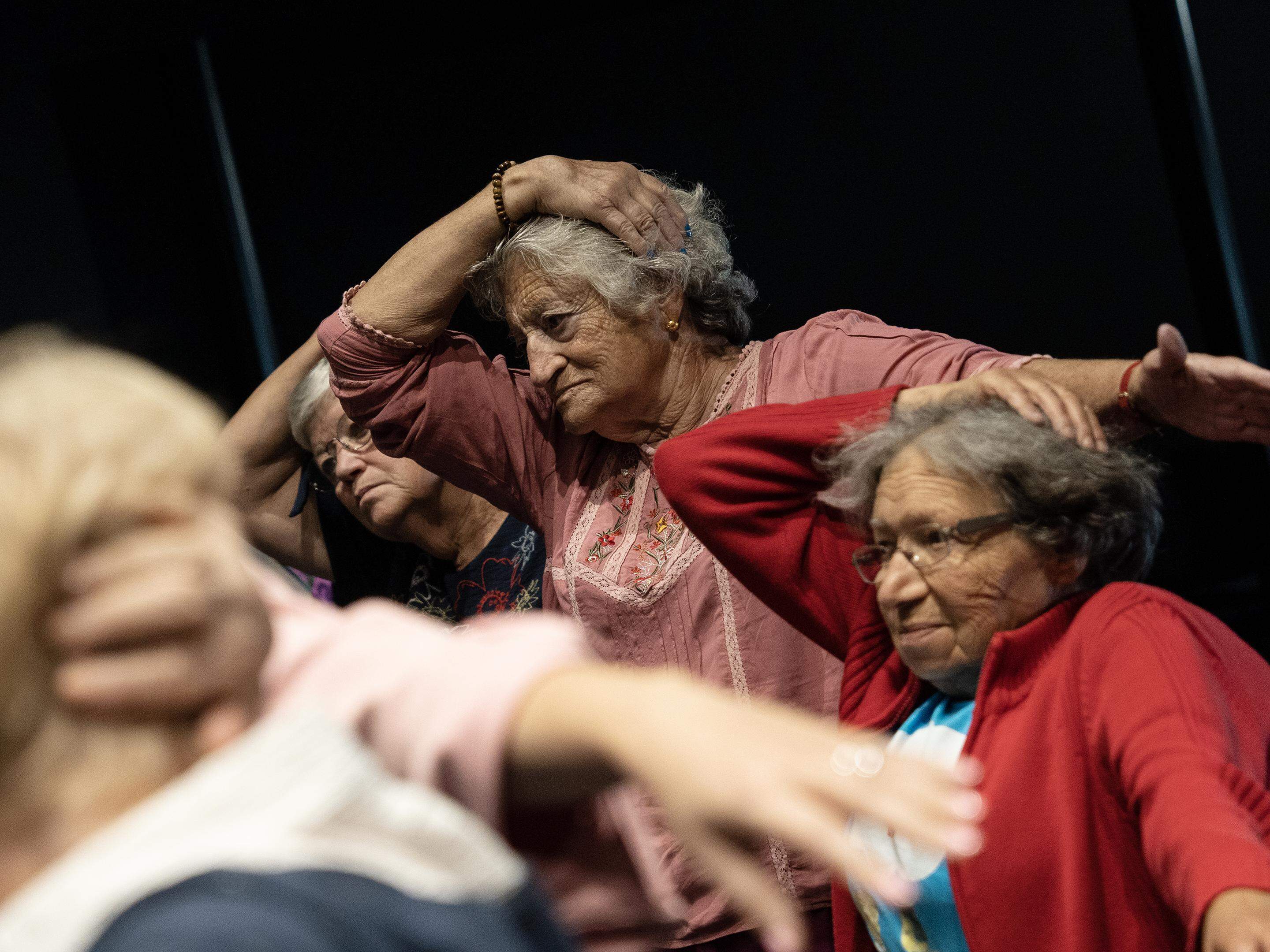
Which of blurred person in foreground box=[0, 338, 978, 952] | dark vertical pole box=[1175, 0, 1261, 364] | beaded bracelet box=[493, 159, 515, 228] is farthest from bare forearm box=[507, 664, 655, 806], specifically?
dark vertical pole box=[1175, 0, 1261, 364]

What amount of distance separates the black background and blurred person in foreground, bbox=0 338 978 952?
7.97 feet

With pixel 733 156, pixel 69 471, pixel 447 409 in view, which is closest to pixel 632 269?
pixel 447 409

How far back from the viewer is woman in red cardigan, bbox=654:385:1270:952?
1167 millimetres

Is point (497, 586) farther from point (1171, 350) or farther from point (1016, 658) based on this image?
point (1171, 350)

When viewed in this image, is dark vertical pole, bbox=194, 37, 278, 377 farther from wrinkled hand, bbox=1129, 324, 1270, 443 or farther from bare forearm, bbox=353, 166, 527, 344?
wrinkled hand, bbox=1129, 324, 1270, 443

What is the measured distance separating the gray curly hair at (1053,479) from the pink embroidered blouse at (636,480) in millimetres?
233

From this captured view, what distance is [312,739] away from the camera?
522 mm

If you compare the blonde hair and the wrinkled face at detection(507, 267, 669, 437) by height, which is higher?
the blonde hair

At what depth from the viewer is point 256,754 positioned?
509 millimetres

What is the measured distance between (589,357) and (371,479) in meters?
0.80

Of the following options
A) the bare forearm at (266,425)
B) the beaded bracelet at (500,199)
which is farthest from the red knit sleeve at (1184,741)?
the bare forearm at (266,425)

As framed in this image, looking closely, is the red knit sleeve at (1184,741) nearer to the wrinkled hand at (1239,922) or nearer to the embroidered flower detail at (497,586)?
the wrinkled hand at (1239,922)

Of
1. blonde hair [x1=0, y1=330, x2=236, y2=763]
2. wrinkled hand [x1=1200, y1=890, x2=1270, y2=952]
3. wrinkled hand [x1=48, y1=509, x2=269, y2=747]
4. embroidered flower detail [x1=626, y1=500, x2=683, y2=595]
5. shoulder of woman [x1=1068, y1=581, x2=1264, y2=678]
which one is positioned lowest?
wrinkled hand [x1=1200, y1=890, x2=1270, y2=952]

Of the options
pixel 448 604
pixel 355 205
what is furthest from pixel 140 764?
pixel 355 205
